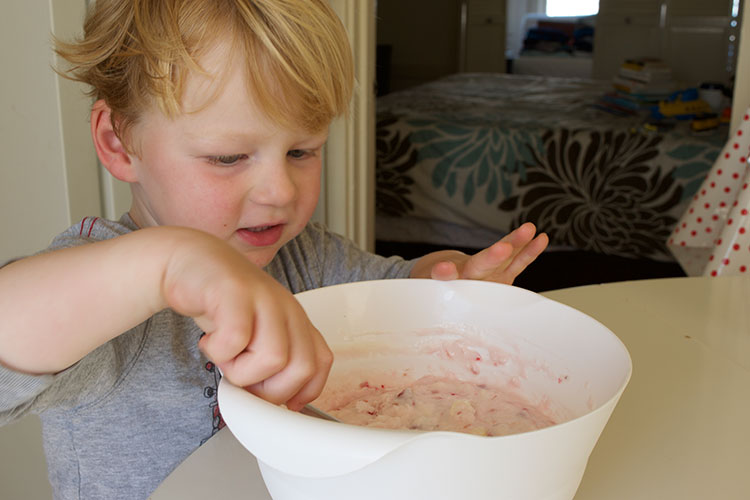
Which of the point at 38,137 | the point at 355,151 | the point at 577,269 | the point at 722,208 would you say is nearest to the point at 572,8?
the point at 577,269

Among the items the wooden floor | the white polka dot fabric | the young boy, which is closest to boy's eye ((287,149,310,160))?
the young boy

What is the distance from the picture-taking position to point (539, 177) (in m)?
3.20

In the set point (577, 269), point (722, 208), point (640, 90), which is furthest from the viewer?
point (640, 90)

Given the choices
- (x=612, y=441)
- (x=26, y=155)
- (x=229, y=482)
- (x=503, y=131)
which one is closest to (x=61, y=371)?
(x=229, y=482)

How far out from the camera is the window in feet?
21.4

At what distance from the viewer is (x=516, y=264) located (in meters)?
0.87

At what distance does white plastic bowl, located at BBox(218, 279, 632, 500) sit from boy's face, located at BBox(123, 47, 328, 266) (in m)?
0.15

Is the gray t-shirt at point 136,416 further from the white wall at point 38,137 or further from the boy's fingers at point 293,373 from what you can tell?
the white wall at point 38,137

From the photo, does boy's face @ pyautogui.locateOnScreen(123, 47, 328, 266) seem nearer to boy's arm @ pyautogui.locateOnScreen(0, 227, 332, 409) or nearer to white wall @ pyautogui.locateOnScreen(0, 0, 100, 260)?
boy's arm @ pyautogui.locateOnScreen(0, 227, 332, 409)

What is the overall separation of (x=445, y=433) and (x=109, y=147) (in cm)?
60

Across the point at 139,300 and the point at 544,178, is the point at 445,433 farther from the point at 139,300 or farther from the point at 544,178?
the point at 544,178

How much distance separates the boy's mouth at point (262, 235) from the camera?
82 centimetres

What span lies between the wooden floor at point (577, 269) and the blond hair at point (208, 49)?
7.46 ft

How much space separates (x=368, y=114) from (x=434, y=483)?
1726mm
